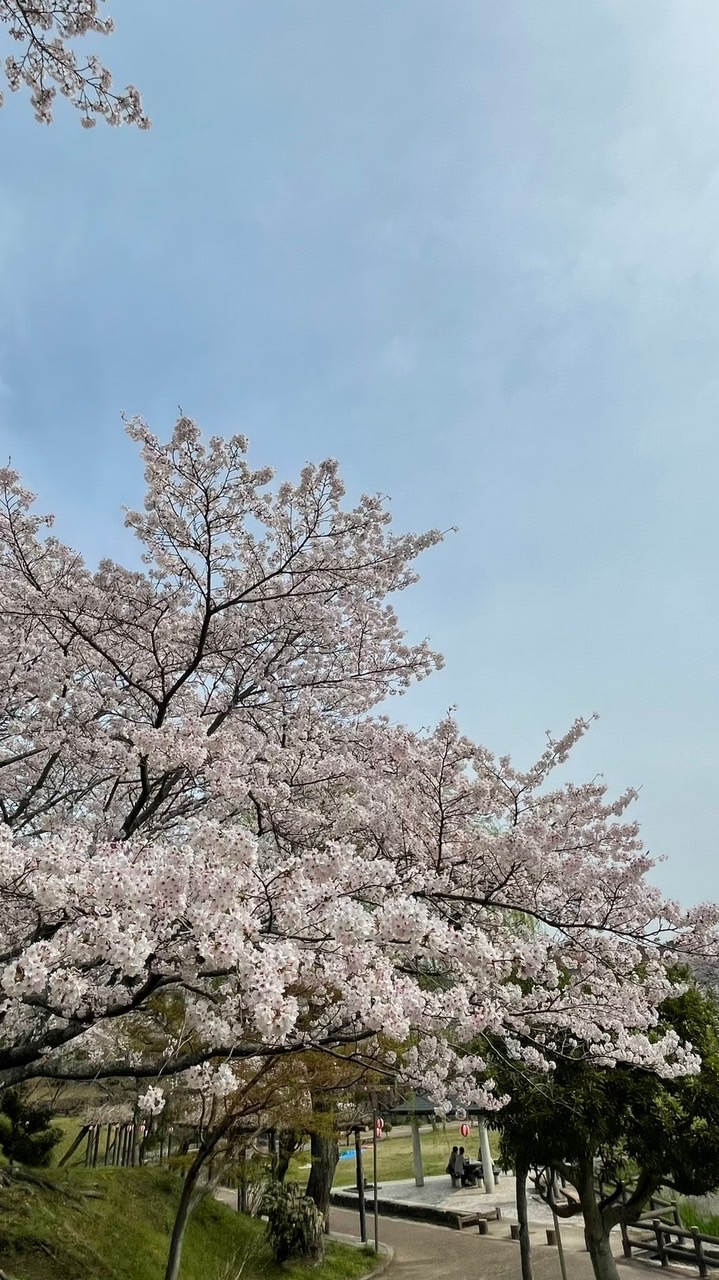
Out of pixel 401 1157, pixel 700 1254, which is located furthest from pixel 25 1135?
pixel 401 1157

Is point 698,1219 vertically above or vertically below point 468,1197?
above

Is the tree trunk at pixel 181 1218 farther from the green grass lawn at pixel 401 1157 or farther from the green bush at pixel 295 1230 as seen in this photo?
the green grass lawn at pixel 401 1157

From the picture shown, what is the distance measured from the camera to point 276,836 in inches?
261

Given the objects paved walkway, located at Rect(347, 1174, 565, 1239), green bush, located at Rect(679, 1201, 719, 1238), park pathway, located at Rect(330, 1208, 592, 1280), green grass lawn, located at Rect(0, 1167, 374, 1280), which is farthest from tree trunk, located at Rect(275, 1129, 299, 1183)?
green bush, located at Rect(679, 1201, 719, 1238)

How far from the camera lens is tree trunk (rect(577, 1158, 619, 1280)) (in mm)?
8750

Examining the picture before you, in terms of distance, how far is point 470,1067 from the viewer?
6258mm

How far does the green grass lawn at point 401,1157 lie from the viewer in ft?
87.1

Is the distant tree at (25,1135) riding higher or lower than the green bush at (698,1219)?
higher

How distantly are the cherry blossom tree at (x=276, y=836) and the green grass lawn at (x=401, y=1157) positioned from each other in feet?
70.5

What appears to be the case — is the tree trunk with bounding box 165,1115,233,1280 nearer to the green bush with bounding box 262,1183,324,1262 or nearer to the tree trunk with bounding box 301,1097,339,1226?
the green bush with bounding box 262,1183,324,1262

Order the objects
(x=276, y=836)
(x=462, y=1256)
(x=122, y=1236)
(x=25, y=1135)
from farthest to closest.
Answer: (x=25, y=1135), (x=462, y=1256), (x=122, y=1236), (x=276, y=836)

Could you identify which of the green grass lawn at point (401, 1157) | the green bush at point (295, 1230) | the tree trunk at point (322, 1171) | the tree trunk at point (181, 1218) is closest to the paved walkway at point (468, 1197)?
the green grass lawn at point (401, 1157)

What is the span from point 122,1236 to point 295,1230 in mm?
3461

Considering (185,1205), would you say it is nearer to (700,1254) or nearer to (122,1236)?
(122,1236)
